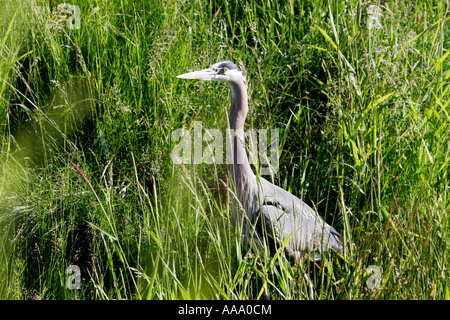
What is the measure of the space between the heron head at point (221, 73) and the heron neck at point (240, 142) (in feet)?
0.14

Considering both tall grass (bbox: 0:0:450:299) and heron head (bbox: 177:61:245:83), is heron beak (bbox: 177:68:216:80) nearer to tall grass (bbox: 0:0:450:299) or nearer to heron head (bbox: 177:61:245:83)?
heron head (bbox: 177:61:245:83)

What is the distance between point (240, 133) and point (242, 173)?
0.22m

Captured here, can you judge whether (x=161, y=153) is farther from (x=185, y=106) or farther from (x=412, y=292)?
(x=412, y=292)

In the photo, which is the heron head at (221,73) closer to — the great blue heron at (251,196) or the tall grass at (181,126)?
the great blue heron at (251,196)

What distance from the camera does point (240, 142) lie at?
8.34ft

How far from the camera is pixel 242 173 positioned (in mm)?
2627

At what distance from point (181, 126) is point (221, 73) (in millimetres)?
360

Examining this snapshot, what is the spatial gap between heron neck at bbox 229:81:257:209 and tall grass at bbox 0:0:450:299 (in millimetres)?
103

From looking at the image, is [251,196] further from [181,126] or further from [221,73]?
[221,73]

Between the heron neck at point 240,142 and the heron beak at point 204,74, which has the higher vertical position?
the heron beak at point 204,74

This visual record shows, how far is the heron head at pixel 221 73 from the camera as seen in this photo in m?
2.45

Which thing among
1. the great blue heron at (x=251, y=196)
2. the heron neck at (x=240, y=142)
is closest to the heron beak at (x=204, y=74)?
the great blue heron at (x=251, y=196)

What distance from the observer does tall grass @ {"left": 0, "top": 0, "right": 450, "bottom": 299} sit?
223 centimetres
